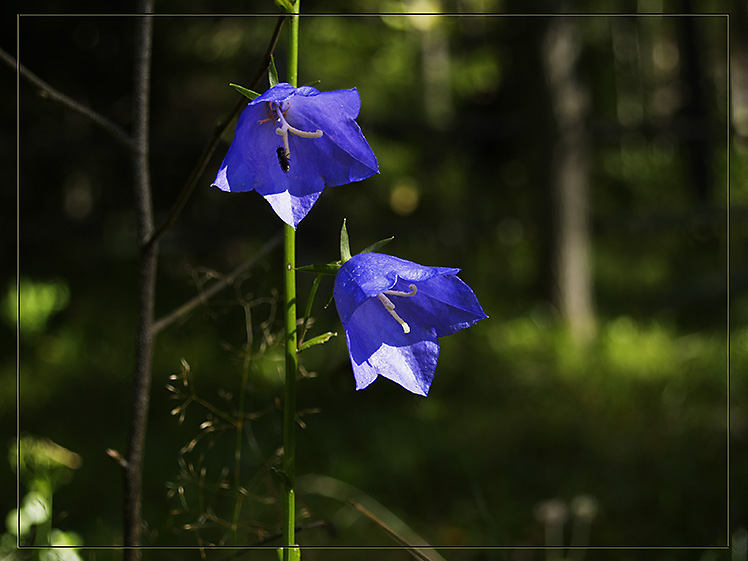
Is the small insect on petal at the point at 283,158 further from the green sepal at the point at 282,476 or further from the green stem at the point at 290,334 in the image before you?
the green sepal at the point at 282,476

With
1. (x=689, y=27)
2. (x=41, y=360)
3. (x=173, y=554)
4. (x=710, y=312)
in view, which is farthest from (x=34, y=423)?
(x=689, y=27)

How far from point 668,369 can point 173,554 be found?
2315 mm

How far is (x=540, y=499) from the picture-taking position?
238 cm

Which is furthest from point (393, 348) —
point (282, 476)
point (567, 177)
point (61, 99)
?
point (567, 177)

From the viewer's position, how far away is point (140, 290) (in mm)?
970

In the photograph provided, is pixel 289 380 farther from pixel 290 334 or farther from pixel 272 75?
pixel 272 75

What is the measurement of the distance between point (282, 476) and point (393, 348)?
0.19m

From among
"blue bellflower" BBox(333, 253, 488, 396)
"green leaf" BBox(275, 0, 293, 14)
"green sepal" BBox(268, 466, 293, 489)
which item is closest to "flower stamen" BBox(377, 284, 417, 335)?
"blue bellflower" BBox(333, 253, 488, 396)

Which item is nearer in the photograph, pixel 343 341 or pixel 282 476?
pixel 282 476

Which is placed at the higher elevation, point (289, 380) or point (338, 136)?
point (338, 136)

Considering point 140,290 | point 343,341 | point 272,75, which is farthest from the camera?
point 343,341

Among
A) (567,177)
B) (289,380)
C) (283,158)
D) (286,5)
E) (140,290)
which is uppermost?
(567,177)

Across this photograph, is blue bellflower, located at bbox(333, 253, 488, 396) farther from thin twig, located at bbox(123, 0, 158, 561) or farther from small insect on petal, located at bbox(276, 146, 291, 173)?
thin twig, located at bbox(123, 0, 158, 561)

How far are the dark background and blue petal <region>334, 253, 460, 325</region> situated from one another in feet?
0.70
